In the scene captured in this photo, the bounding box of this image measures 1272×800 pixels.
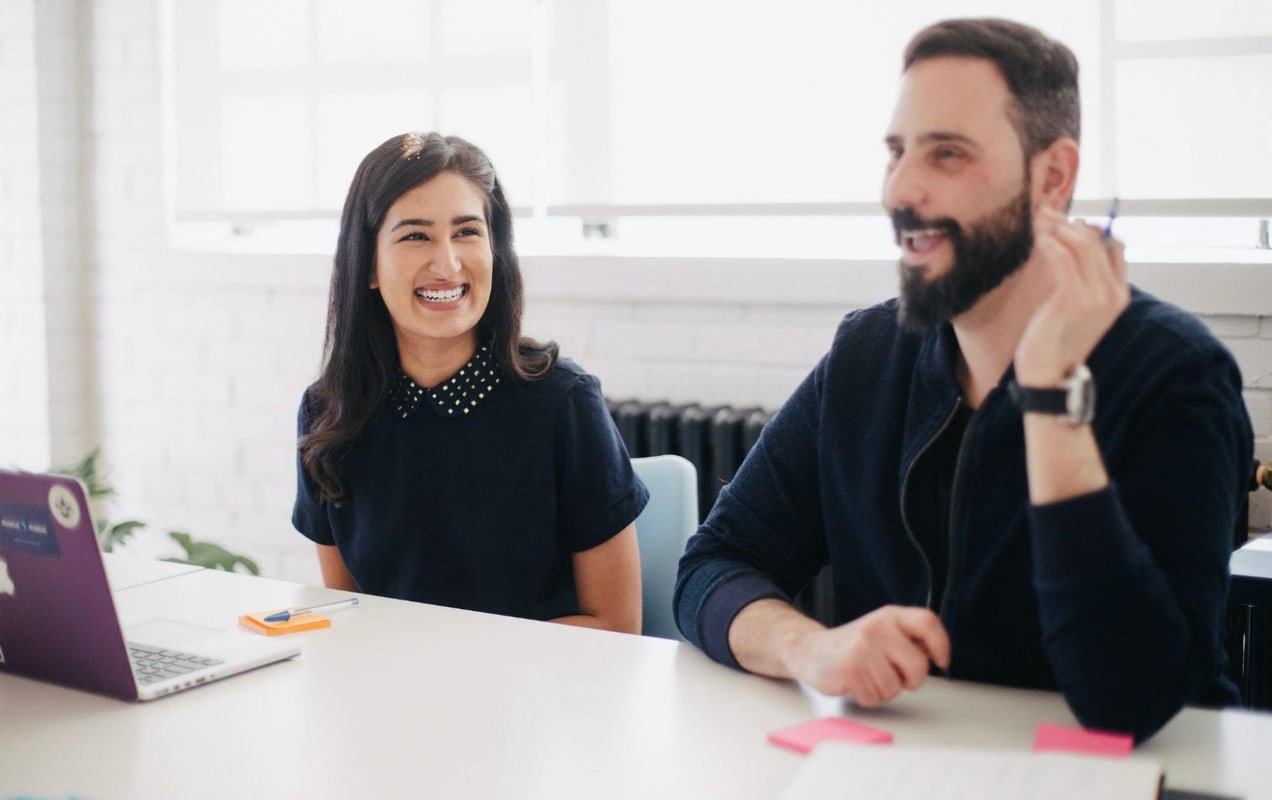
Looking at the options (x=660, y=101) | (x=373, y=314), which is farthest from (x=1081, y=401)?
(x=660, y=101)

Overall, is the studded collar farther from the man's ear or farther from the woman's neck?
the man's ear

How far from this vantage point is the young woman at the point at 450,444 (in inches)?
78.8

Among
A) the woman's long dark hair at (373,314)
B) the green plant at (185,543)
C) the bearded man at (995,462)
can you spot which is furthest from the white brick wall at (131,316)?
the bearded man at (995,462)

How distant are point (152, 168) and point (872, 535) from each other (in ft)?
9.05

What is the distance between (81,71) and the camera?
12.3ft

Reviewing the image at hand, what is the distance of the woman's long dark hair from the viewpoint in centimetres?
203

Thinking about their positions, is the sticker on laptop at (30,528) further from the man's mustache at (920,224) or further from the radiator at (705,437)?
the radiator at (705,437)

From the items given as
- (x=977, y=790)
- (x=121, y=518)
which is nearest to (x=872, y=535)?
(x=977, y=790)

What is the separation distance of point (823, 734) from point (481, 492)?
91cm

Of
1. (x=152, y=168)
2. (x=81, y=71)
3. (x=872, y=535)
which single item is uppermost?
(x=81, y=71)

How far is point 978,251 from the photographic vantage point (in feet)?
4.67

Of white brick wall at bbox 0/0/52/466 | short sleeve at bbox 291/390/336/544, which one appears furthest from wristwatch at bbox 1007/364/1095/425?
white brick wall at bbox 0/0/52/466

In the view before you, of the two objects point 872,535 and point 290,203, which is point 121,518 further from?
point 872,535

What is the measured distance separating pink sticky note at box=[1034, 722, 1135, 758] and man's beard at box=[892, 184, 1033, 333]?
461 millimetres
